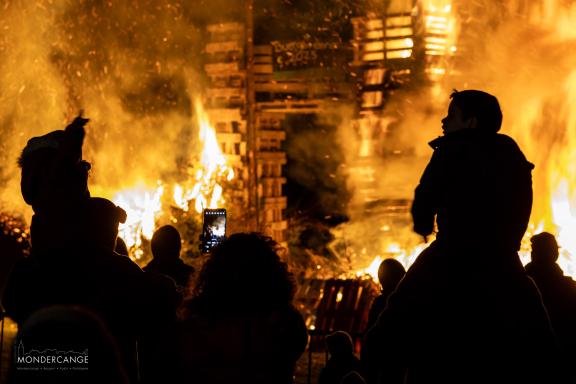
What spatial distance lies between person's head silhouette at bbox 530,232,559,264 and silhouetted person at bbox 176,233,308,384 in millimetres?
2949

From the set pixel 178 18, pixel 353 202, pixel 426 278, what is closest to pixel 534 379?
pixel 426 278

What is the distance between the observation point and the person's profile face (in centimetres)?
349

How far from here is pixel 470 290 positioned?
3260mm

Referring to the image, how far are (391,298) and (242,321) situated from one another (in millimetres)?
644

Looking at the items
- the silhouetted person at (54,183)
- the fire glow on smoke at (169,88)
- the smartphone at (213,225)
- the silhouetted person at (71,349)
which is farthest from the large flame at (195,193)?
the silhouetted person at (71,349)

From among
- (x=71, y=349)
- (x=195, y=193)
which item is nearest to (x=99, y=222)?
(x=71, y=349)

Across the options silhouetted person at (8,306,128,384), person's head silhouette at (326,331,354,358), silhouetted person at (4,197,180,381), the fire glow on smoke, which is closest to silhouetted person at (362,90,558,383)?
silhouetted person at (4,197,180,381)

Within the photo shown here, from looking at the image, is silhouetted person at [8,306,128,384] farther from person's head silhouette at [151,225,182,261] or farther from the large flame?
the large flame

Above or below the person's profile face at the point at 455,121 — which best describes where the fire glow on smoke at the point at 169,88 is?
above

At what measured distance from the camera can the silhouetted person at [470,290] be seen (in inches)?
128

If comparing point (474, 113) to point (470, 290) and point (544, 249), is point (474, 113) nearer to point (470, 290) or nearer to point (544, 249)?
point (470, 290)

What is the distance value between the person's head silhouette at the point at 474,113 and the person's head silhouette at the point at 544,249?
2408 millimetres

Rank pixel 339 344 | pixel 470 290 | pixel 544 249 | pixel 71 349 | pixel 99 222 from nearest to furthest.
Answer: pixel 71 349 → pixel 470 290 → pixel 99 222 → pixel 339 344 → pixel 544 249

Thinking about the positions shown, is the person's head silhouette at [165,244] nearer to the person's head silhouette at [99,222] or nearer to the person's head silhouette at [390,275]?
the person's head silhouette at [390,275]
